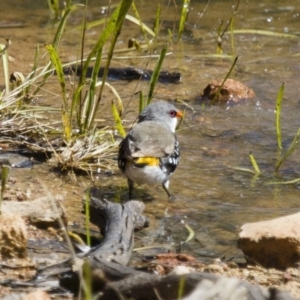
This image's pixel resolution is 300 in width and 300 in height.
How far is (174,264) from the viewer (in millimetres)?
5418

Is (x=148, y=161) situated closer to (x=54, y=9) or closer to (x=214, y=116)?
(x=214, y=116)

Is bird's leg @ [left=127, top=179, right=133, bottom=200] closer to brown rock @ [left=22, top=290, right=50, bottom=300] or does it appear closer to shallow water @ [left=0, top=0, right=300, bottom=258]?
shallow water @ [left=0, top=0, right=300, bottom=258]

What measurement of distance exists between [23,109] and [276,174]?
7.07 feet

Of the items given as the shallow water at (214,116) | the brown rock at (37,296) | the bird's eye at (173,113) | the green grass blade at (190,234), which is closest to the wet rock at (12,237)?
the brown rock at (37,296)

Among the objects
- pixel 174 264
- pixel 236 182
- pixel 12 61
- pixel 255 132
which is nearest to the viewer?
pixel 174 264

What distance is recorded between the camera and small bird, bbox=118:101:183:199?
7066 mm

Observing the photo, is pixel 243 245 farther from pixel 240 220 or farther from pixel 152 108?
pixel 152 108

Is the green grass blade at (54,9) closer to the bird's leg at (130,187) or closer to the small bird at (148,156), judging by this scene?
the small bird at (148,156)

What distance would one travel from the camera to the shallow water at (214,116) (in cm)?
670

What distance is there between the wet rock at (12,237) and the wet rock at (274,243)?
126 cm

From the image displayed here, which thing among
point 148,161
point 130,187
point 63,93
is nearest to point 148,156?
point 148,161

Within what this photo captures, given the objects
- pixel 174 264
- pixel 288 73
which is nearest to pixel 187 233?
pixel 174 264

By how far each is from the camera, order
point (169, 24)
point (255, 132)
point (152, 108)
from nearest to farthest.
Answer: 1. point (152, 108)
2. point (255, 132)
3. point (169, 24)

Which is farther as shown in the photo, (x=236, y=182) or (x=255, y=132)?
(x=255, y=132)
